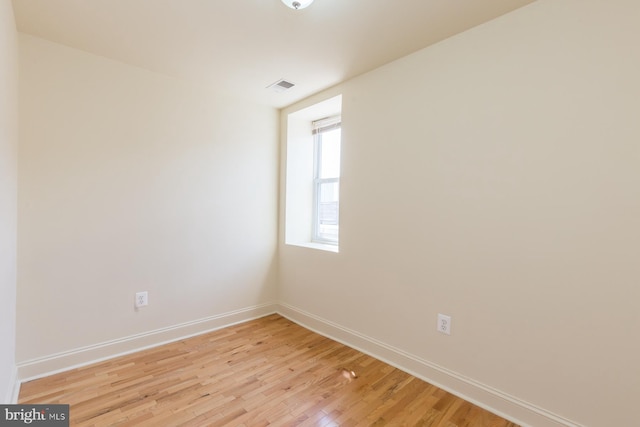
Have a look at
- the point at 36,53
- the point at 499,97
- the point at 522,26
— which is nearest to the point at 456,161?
the point at 499,97

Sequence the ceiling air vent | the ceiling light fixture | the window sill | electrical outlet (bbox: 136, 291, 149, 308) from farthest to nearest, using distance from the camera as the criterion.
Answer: the window sill
the ceiling air vent
electrical outlet (bbox: 136, 291, 149, 308)
the ceiling light fixture

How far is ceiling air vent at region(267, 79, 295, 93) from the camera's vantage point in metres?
2.68

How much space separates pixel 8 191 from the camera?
5.49 ft

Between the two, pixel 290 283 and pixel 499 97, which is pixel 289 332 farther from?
pixel 499 97

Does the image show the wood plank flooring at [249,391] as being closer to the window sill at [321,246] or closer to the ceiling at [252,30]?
the window sill at [321,246]

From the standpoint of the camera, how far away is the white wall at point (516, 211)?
4.69 feet

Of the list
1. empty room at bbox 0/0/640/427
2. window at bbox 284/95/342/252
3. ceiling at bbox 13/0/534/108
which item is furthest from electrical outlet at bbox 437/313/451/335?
ceiling at bbox 13/0/534/108

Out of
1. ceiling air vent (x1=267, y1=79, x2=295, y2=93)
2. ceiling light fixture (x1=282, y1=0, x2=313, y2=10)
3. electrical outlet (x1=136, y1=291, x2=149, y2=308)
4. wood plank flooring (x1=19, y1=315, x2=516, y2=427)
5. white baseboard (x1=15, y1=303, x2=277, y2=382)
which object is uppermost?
ceiling light fixture (x1=282, y1=0, x2=313, y2=10)

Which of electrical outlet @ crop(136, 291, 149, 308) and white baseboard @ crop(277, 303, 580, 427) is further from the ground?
electrical outlet @ crop(136, 291, 149, 308)

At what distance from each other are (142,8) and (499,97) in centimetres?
216

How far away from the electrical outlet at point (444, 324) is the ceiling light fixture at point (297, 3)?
2.10m

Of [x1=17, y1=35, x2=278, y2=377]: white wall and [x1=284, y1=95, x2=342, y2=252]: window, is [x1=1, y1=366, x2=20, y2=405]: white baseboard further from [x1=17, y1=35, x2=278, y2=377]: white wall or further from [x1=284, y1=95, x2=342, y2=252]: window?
[x1=284, y1=95, x2=342, y2=252]: window

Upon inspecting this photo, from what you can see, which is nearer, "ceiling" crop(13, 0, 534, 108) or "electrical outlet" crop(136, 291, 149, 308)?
"ceiling" crop(13, 0, 534, 108)

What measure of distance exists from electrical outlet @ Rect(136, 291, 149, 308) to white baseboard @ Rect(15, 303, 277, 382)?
0.25m
